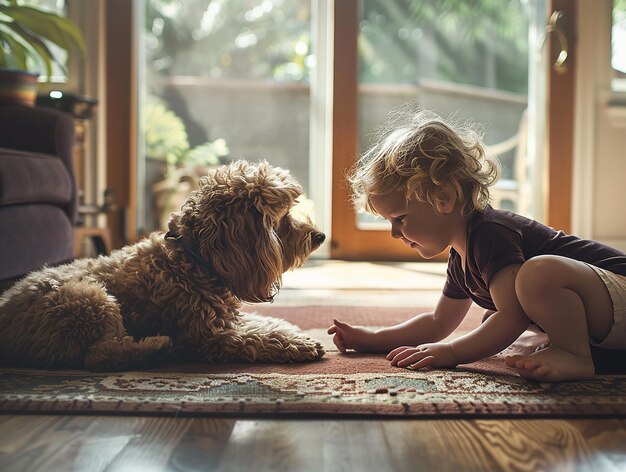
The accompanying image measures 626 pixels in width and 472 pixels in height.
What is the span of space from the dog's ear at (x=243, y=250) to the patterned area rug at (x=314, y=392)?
0.19 m

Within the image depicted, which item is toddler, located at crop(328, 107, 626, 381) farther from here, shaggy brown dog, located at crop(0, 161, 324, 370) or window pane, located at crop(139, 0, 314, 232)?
window pane, located at crop(139, 0, 314, 232)

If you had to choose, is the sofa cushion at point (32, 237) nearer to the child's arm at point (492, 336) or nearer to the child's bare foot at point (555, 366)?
the child's arm at point (492, 336)

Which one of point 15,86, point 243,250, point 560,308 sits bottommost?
point 560,308

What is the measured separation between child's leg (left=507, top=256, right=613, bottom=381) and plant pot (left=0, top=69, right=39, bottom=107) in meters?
2.44

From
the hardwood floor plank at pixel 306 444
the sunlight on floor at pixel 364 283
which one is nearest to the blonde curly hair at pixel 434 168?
the hardwood floor plank at pixel 306 444

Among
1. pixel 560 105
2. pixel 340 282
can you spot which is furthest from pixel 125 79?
pixel 560 105

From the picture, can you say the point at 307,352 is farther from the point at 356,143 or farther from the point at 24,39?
the point at 356,143

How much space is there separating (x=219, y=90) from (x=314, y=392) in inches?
172

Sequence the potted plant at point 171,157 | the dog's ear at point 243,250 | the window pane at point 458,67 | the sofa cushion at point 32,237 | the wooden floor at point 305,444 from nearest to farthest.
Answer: the wooden floor at point 305,444, the dog's ear at point 243,250, the sofa cushion at point 32,237, the window pane at point 458,67, the potted plant at point 171,157

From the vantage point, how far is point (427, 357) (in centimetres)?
155

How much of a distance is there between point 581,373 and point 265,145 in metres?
4.20

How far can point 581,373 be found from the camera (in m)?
1.41

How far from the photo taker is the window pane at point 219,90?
5074 millimetres

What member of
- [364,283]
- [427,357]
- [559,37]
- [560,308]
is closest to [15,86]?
[364,283]
